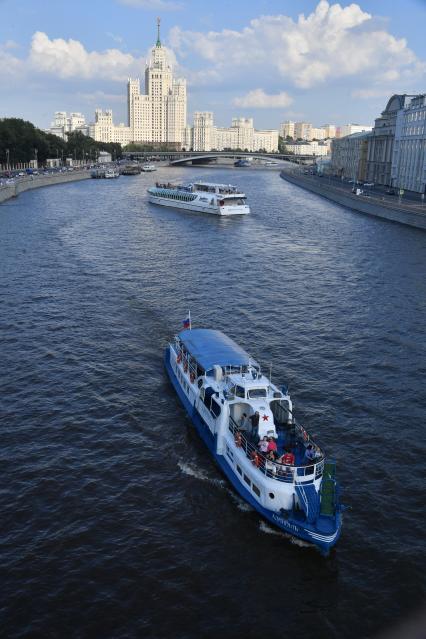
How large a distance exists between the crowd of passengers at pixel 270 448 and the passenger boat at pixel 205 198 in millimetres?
61795

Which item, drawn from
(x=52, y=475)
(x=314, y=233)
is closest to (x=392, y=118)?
(x=314, y=233)

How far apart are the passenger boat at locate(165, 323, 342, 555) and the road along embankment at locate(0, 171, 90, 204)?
6770cm

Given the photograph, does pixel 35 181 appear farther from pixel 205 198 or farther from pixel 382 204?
pixel 382 204

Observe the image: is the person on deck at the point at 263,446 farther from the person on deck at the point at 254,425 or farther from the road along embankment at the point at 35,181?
the road along embankment at the point at 35,181

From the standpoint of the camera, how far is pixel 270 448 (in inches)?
669

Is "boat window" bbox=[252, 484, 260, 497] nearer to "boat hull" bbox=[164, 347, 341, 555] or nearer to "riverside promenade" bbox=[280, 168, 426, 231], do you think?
"boat hull" bbox=[164, 347, 341, 555]

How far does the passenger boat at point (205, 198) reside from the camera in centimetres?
7921

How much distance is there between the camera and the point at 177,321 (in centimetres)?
3281

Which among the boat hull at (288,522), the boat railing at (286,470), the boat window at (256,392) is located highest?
the boat window at (256,392)

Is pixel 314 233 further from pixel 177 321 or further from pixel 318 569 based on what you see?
pixel 318 569

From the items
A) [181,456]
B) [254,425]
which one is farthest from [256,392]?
[181,456]

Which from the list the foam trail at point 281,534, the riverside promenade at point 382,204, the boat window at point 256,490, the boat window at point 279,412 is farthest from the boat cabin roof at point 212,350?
the riverside promenade at point 382,204

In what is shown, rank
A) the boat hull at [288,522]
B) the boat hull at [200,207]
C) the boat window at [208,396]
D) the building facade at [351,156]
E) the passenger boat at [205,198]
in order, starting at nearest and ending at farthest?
1. the boat hull at [288,522]
2. the boat window at [208,396]
3. the boat hull at [200,207]
4. the passenger boat at [205,198]
5. the building facade at [351,156]

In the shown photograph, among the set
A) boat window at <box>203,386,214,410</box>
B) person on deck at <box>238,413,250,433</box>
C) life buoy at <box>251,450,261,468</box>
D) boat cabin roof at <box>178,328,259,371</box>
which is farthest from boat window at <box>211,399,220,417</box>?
life buoy at <box>251,450,261,468</box>
